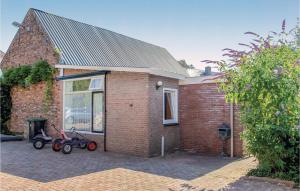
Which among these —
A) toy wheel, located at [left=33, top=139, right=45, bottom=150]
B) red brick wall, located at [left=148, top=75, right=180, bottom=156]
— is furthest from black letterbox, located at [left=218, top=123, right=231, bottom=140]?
toy wheel, located at [left=33, top=139, right=45, bottom=150]

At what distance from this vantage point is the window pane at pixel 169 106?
36.9 feet

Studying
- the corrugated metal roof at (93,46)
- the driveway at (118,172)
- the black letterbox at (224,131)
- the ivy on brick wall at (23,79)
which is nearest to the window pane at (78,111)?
the ivy on brick wall at (23,79)

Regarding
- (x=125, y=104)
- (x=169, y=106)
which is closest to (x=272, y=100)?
(x=169, y=106)

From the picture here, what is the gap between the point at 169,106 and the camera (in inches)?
449

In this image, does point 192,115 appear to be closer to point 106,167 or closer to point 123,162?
point 123,162

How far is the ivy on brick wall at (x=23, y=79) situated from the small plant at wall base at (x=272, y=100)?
9.38 m

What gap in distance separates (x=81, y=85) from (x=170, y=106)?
3858mm

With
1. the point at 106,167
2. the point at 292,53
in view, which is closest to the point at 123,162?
the point at 106,167

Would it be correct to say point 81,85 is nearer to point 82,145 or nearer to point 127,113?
point 82,145

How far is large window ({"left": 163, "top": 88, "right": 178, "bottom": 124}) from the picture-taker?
36.4ft

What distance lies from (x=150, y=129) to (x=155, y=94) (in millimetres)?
1260

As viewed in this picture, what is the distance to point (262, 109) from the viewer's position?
6.77 m

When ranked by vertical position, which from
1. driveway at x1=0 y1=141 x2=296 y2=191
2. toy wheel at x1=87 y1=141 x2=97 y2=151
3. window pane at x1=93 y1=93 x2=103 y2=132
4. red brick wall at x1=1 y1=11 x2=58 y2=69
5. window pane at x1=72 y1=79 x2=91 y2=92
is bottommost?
driveway at x1=0 y1=141 x2=296 y2=191

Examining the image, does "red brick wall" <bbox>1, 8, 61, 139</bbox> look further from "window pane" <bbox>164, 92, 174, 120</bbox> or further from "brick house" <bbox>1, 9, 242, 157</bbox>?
"window pane" <bbox>164, 92, 174, 120</bbox>
